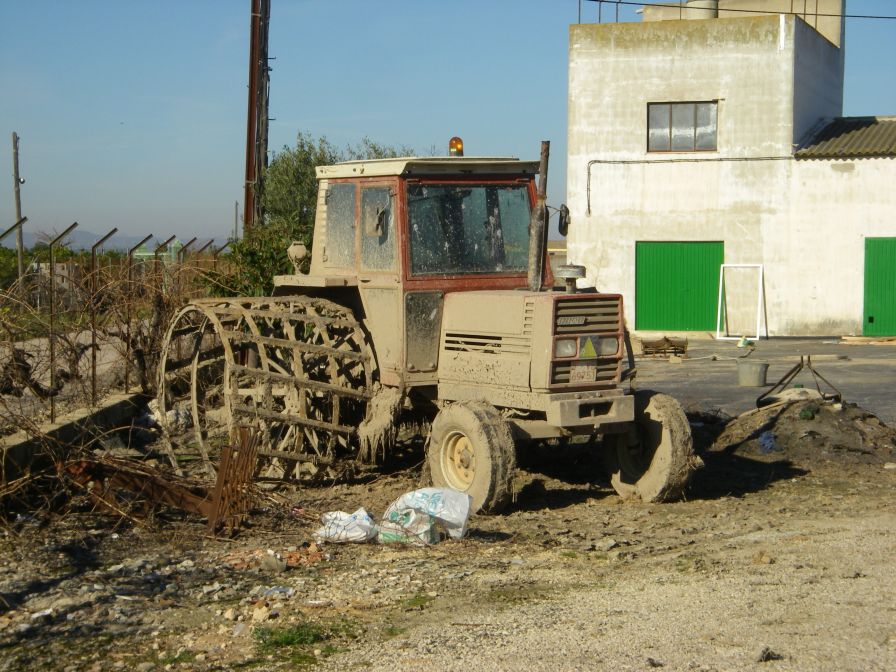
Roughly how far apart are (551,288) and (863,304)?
18.3 metres

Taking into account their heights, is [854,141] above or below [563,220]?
above

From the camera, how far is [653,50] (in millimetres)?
26141

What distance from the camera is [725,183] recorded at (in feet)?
85.0

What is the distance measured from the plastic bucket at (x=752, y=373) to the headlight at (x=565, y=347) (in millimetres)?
7139

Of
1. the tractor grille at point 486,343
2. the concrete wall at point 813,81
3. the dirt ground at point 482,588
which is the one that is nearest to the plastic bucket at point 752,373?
the dirt ground at point 482,588

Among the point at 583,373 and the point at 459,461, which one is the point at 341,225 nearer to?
the point at 459,461

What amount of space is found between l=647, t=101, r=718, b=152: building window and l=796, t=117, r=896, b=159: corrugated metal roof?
2.08 metres

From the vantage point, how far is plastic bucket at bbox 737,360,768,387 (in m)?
14.9

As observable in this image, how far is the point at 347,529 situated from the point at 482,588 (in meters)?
1.32

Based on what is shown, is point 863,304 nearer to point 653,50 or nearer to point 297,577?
point 653,50

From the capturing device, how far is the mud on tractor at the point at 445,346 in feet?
27.4

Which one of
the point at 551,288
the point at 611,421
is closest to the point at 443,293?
the point at 551,288

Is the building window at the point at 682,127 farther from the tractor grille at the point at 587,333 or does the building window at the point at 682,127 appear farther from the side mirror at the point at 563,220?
the tractor grille at the point at 587,333

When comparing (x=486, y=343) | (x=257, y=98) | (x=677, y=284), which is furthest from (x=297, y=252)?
(x=677, y=284)
